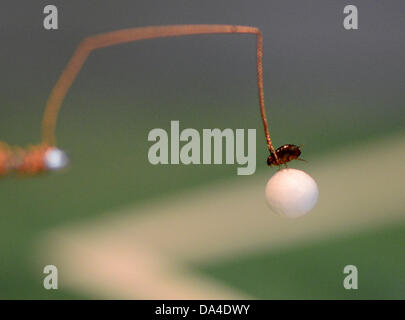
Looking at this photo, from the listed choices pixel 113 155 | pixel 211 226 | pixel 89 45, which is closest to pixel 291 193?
pixel 211 226

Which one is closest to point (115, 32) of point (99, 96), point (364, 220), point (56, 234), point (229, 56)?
point (99, 96)

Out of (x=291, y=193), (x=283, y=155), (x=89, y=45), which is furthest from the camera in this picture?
(x=89, y=45)

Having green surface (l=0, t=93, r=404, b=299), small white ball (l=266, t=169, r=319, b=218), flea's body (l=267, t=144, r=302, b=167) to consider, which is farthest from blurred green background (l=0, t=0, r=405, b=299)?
small white ball (l=266, t=169, r=319, b=218)

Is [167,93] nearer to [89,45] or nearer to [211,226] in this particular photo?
[89,45]

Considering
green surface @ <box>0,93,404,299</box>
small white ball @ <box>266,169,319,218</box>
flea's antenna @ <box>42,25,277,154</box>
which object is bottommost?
small white ball @ <box>266,169,319,218</box>

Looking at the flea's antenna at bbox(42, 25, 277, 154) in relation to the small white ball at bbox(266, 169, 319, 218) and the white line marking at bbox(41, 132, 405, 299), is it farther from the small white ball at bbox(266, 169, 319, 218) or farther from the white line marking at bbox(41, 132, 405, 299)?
the small white ball at bbox(266, 169, 319, 218)
